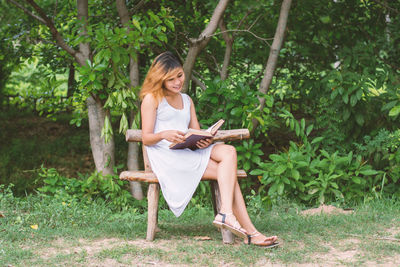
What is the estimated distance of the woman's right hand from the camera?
4105mm

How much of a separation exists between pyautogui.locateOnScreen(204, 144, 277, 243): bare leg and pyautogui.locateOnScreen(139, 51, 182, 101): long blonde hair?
0.70 m

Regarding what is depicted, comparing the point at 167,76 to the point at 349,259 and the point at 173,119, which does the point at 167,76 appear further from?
the point at 349,259

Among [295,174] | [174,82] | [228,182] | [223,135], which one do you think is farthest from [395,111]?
[174,82]

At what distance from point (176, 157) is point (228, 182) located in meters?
0.48

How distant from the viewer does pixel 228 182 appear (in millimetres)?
4094

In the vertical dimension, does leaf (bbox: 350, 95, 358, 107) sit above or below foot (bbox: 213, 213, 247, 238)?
above

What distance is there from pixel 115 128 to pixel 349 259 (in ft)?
19.3

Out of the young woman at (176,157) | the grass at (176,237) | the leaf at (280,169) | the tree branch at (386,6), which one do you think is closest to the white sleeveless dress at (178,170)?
the young woman at (176,157)

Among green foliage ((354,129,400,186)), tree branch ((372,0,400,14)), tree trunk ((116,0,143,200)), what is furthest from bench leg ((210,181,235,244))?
tree branch ((372,0,400,14))

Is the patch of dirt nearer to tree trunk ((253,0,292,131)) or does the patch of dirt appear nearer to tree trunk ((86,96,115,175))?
tree trunk ((253,0,292,131))

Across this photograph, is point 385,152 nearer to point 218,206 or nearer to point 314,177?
point 314,177

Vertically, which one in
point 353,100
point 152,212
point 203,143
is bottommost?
point 152,212

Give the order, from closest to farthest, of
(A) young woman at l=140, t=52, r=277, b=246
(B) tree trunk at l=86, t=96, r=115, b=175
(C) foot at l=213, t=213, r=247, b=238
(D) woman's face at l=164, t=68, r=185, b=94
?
(C) foot at l=213, t=213, r=247, b=238 < (A) young woman at l=140, t=52, r=277, b=246 < (D) woman's face at l=164, t=68, r=185, b=94 < (B) tree trunk at l=86, t=96, r=115, b=175

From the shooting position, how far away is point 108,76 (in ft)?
17.7
